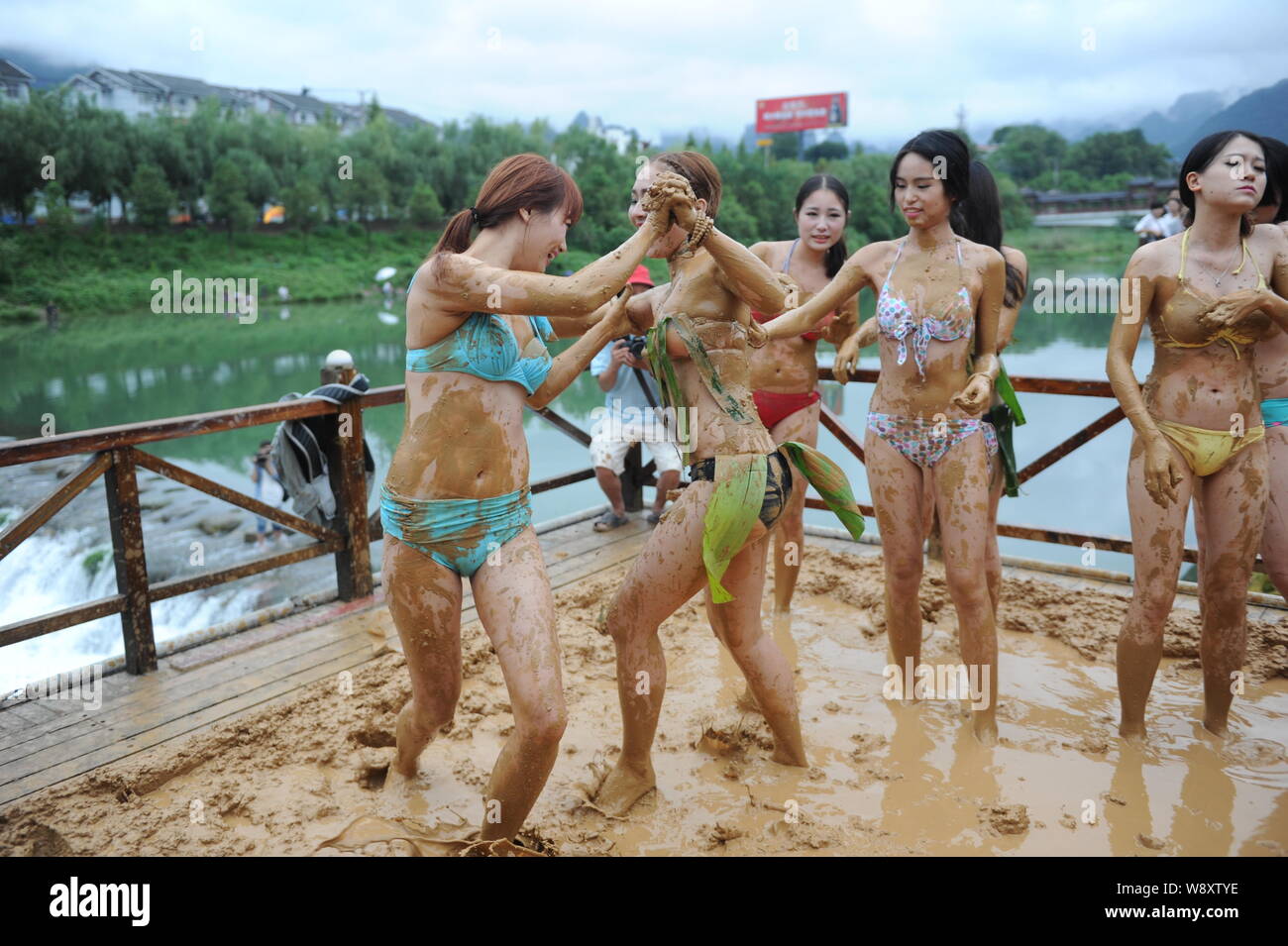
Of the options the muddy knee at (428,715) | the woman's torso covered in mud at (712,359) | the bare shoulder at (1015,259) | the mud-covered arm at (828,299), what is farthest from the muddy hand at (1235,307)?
the muddy knee at (428,715)

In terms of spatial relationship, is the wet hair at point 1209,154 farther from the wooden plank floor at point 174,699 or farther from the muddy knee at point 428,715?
the wooden plank floor at point 174,699

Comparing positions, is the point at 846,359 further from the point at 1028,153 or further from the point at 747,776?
the point at 1028,153

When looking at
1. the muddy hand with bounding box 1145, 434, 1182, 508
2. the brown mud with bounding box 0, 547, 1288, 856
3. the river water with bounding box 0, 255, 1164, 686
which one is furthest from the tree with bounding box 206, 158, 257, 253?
the muddy hand with bounding box 1145, 434, 1182, 508

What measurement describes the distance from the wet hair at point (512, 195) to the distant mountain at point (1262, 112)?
392 centimetres

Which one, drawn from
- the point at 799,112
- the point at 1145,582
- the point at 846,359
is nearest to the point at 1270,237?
the point at 1145,582

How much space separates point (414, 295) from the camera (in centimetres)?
260

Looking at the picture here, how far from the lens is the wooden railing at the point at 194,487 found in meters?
3.70

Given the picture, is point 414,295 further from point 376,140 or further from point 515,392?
point 376,140

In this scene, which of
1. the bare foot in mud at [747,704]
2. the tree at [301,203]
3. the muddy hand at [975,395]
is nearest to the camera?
the muddy hand at [975,395]

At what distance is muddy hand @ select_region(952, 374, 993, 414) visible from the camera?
328 centimetres

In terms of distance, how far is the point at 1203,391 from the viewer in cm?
335

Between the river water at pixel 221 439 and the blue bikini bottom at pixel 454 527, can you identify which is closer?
the blue bikini bottom at pixel 454 527

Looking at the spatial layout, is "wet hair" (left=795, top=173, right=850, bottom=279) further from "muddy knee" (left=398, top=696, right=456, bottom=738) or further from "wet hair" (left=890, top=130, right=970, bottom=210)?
"muddy knee" (left=398, top=696, right=456, bottom=738)
